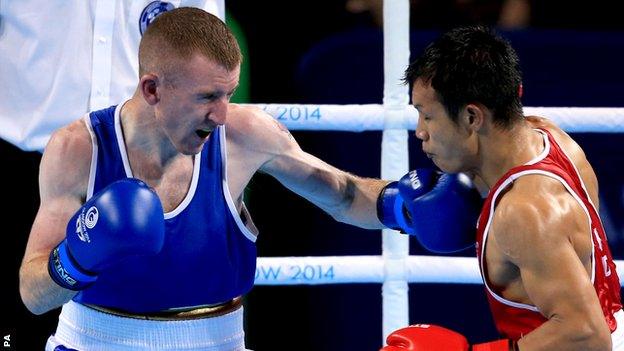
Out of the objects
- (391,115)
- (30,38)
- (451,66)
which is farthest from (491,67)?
(30,38)

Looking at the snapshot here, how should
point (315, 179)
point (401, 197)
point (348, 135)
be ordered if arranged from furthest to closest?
point (348, 135)
point (315, 179)
point (401, 197)

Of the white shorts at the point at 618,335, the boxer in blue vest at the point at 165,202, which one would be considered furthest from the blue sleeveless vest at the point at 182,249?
the white shorts at the point at 618,335

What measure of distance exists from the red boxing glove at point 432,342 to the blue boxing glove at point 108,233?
24.9 inches

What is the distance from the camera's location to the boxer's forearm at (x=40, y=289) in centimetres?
272

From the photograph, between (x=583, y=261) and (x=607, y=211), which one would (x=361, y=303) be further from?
(x=583, y=261)

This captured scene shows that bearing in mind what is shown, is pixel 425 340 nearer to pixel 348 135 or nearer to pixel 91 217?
pixel 91 217

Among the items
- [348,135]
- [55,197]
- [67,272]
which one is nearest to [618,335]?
[67,272]

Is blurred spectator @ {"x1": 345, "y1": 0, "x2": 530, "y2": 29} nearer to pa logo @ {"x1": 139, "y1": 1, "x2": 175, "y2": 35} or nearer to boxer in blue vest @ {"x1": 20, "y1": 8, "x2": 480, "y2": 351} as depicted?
pa logo @ {"x1": 139, "y1": 1, "x2": 175, "y2": 35}

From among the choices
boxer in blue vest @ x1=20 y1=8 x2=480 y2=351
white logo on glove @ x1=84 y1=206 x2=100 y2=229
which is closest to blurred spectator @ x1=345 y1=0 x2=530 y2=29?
boxer in blue vest @ x1=20 y1=8 x2=480 y2=351

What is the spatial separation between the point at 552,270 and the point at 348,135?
1.92 m

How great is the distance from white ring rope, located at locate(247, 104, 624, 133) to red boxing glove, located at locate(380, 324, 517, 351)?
1345 millimetres

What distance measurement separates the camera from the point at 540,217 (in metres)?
2.42

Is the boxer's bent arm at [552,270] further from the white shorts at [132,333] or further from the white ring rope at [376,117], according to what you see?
the white ring rope at [376,117]

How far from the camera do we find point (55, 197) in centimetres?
286
